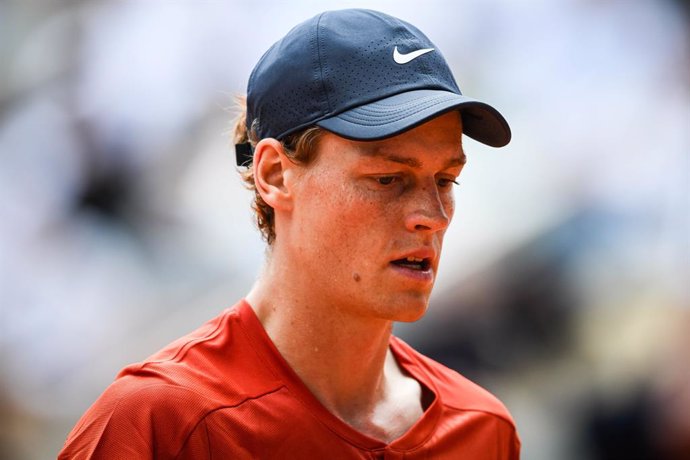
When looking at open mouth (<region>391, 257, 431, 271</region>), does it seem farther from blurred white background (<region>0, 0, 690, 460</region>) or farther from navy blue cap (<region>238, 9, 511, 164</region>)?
blurred white background (<region>0, 0, 690, 460</region>)

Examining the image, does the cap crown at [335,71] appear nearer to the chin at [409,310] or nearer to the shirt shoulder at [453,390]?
the chin at [409,310]

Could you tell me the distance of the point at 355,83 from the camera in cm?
200

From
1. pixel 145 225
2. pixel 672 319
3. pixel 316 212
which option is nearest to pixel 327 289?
pixel 316 212

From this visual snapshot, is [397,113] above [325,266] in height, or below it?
above

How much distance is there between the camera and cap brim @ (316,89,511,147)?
1895 mm

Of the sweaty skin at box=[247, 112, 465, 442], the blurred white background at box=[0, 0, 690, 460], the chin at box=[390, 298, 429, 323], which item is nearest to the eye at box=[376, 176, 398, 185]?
the sweaty skin at box=[247, 112, 465, 442]

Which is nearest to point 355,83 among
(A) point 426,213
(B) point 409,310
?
(A) point 426,213

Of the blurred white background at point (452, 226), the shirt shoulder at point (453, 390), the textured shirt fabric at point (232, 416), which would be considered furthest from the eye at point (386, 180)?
the blurred white background at point (452, 226)

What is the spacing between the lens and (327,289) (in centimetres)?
205

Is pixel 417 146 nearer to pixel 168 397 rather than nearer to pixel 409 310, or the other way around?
pixel 409 310

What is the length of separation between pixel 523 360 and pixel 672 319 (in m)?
0.60

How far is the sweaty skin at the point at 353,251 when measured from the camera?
6.45 feet

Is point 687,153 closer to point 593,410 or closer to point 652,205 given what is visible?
point 652,205

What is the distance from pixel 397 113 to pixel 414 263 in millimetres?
297
